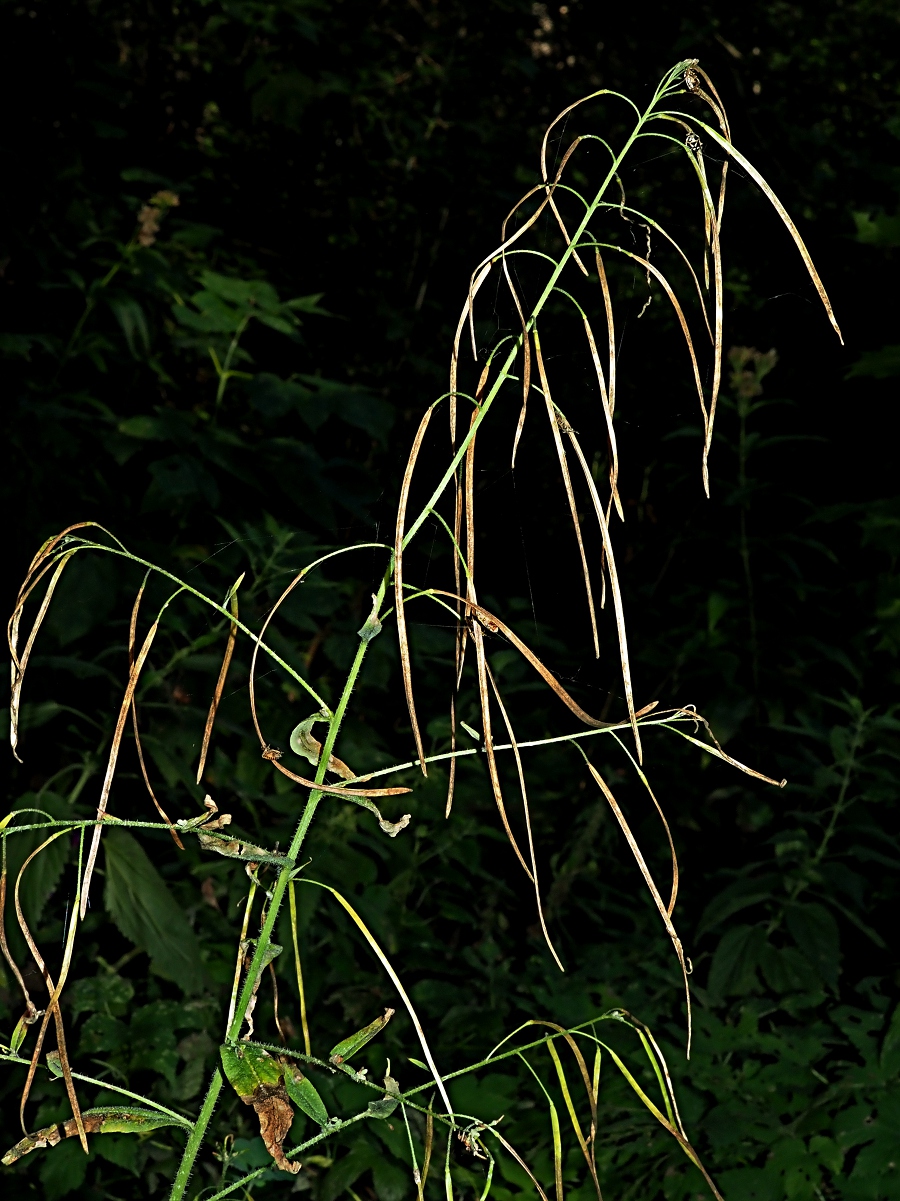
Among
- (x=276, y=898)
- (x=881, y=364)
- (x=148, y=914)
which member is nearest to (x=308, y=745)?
(x=276, y=898)

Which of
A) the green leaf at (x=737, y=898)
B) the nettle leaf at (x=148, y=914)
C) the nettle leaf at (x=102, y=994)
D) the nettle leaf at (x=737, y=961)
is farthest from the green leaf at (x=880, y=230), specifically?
the nettle leaf at (x=102, y=994)

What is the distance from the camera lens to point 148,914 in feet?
5.73

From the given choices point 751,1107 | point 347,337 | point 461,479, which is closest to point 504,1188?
point 751,1107

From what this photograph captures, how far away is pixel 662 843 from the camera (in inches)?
107

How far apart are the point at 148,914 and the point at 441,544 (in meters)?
1.70

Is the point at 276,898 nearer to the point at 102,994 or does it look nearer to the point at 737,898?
the point at 102,994

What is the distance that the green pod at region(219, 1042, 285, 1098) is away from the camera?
65 cm

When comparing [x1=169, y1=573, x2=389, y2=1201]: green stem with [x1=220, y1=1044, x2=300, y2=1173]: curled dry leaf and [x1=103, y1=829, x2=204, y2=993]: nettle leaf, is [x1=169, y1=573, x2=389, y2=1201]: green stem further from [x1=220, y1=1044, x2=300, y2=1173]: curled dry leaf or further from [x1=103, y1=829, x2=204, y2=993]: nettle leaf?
[x1=103, y1=829, x2=204, y2=993]: nettle leaf

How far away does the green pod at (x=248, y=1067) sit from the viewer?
0.65 meters

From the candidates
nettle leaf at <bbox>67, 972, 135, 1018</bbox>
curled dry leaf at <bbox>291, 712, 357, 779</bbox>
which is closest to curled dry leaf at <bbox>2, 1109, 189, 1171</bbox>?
curled dry leaf at <bbox>291, 712, 357, 779</bbox>

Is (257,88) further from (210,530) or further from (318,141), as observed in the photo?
(210,530)

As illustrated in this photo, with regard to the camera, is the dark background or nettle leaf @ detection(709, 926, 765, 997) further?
nettle leaf @ detection(709, 926, 765, 997)

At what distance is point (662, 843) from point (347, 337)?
79.6 inches

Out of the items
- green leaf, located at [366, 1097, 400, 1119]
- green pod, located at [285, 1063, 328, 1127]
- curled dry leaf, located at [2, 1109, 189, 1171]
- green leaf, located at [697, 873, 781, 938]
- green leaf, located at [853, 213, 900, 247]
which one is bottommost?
green leaf, located at [697, 873, 781, 938]
